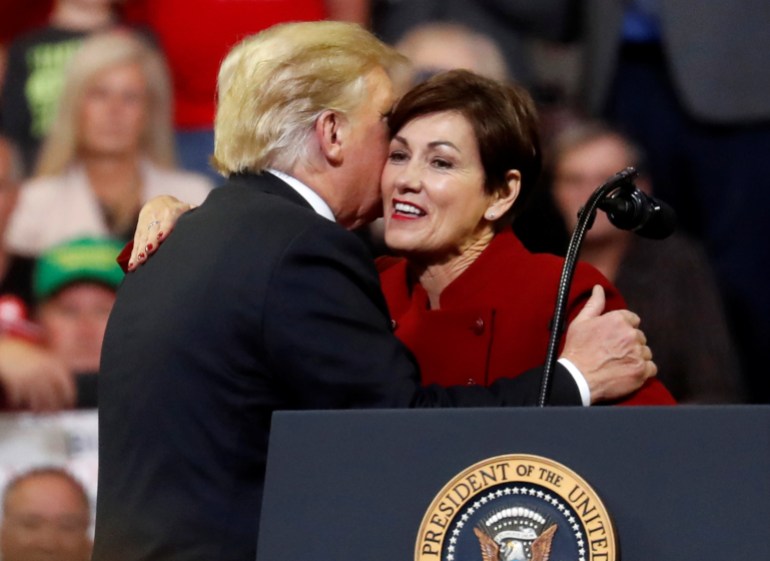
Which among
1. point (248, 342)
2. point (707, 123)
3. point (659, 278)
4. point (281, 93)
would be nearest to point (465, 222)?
point (281, 93)

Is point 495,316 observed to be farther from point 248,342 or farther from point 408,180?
point 248,342

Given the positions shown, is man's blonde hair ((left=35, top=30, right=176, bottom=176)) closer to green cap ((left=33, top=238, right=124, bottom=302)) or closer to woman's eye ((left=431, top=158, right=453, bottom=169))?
green cap ((left=33, top=238, right=124, bottom=302))

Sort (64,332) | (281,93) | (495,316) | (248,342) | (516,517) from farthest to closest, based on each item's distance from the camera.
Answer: (64,332), (495,316), (281,93), (248,342), (516,517)

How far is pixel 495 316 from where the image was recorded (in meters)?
2.70

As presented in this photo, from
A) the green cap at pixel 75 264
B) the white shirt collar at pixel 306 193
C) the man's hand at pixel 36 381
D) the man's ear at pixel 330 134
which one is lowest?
the man's hand at pixel 36 381

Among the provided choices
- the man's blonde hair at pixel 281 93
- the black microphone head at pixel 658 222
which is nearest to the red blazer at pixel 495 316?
the black microphone head at pixel 658 222

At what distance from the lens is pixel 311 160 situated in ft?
8.54

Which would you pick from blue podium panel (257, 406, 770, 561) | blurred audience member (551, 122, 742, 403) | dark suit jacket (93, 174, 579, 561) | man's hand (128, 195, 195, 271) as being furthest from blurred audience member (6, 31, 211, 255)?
blue podium panel (257, 406, 770, 561)

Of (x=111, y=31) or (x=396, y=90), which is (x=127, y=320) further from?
(x=111, y=31)

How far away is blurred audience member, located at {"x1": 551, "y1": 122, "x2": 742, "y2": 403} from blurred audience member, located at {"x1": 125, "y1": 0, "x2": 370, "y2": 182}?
0.64m

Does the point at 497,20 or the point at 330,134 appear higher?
the point at 497,20

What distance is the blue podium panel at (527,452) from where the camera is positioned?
6.23ft

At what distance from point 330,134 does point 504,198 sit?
36 cm

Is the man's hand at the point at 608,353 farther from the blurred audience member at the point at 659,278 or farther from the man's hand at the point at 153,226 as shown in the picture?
the blurred audience member at the point at 659,278
